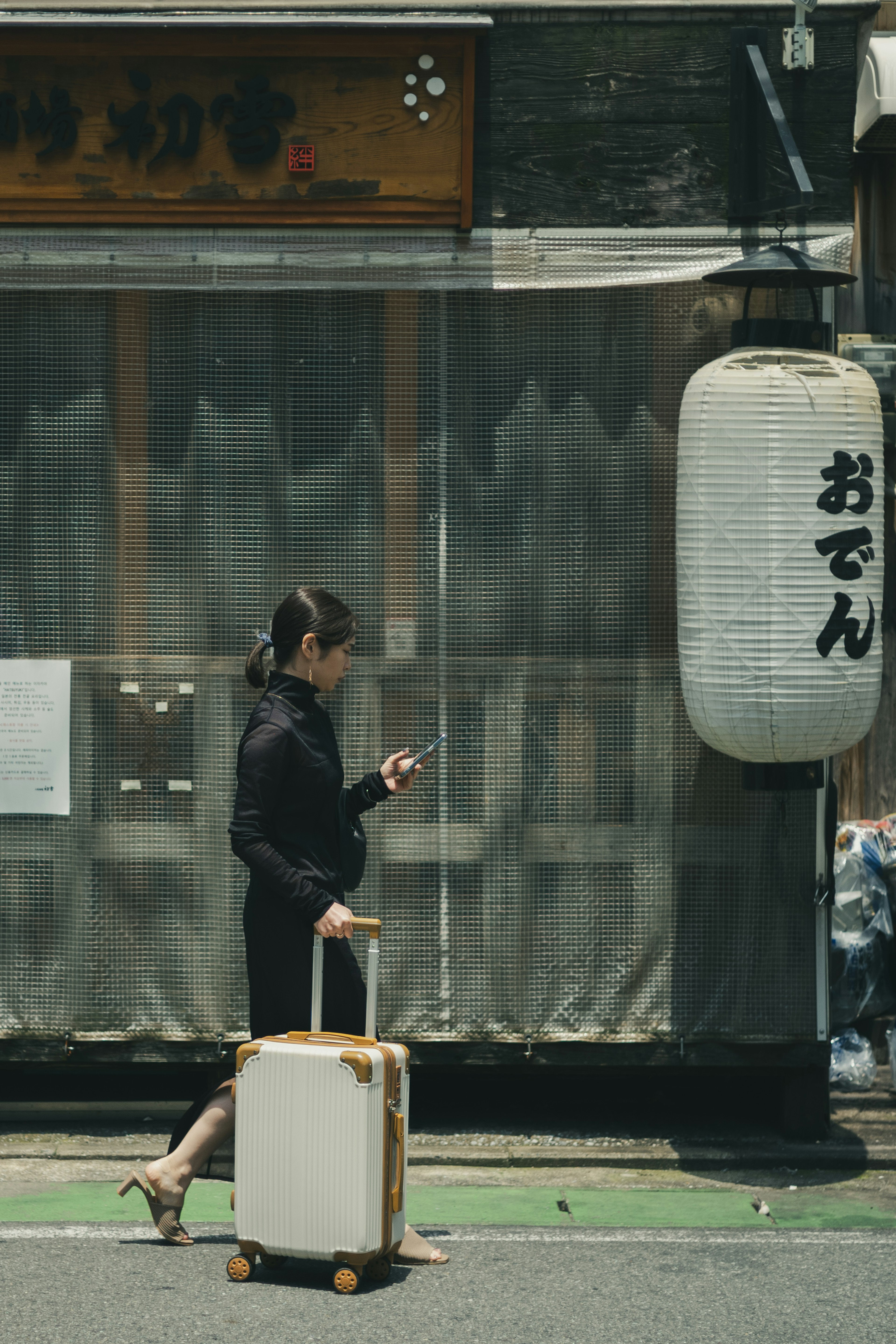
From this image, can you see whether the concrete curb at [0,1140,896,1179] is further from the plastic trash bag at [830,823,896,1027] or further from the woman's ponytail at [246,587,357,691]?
the woman's ponytail at [246,587,357,691]

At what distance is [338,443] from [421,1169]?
3147 millimetres

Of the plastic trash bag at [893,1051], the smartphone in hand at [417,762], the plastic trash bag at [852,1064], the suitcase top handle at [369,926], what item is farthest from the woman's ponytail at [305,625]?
the plastic trash bag at [893,1051]

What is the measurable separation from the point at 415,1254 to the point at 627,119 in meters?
4.71

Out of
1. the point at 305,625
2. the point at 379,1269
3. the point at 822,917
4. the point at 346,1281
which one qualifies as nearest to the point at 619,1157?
the point at 822,917

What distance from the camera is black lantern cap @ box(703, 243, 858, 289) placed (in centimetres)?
589

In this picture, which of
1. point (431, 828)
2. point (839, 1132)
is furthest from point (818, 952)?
point (431, 828)

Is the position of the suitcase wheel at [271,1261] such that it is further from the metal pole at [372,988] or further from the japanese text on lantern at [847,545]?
the japanese text on lantern at [847,545]

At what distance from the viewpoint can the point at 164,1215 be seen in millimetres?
5062

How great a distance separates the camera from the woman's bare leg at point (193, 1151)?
5000 mm

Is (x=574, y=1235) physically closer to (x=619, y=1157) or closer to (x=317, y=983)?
(x=619, y=1157)

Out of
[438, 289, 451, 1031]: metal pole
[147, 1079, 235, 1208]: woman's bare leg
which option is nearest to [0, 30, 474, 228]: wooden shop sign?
A: [438, 289, 451, 1031]: metal pole

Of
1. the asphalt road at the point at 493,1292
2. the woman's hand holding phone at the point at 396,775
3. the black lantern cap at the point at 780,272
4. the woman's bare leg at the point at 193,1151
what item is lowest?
the asphalt road at the point at 493,1292

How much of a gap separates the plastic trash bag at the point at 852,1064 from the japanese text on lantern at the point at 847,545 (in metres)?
2.09

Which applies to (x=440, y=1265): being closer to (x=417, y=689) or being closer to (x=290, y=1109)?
(x=290, y=1109)
